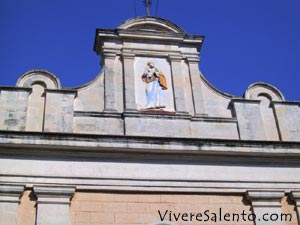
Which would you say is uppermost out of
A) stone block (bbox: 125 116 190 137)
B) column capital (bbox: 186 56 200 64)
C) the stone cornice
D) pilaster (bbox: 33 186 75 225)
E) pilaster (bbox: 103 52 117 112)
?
column capital (bbox: 186 56 200 64)

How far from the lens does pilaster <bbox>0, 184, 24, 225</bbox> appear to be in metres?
11.6

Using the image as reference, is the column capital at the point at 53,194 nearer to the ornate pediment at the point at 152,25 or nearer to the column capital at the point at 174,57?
the column capital at the point at 174,57

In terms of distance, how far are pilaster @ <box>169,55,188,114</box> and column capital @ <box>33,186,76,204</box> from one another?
3586mm

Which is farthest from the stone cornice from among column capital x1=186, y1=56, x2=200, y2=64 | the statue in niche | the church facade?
column capital x1=186, y1=56, x2=200, y2=64

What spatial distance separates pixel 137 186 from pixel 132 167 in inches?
18.6

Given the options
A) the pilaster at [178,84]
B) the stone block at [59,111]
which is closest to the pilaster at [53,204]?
the stone block at [59,111]

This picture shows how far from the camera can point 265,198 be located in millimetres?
13086

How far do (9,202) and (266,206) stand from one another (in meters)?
5.79

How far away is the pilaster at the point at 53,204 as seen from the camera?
465 inches

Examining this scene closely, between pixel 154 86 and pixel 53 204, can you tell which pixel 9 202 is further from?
Answer: pixel 154 86

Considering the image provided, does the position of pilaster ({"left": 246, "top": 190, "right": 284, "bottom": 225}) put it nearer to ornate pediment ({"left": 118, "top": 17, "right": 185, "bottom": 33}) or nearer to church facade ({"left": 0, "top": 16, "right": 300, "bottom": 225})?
church facade ({"left": 0, "top": 16, "right": 300, "bottom": 225})

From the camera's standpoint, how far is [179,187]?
12.8 metres

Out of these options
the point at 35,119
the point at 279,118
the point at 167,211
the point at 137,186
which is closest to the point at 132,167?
the point at 137,186

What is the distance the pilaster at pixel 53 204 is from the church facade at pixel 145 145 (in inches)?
0.8
